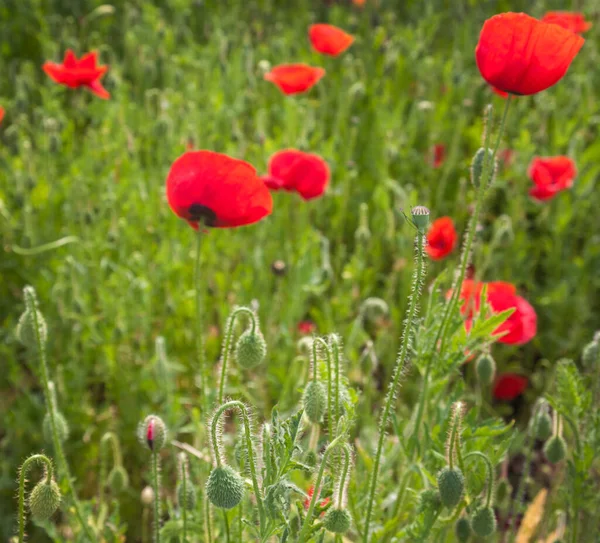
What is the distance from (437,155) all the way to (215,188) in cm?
227

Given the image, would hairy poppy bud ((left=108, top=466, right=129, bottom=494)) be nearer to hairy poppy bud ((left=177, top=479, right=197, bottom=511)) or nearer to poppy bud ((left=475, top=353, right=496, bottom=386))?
hairy poppy bud ((left=177, top=479, right=197, bottom=511))

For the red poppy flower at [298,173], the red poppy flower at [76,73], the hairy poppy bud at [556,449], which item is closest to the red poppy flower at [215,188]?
the hairy poppy bud at [556,449]

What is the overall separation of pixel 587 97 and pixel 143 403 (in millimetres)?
2910

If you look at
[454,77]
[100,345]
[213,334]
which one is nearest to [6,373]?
[100,345]

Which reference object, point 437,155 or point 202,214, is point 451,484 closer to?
point 202,214

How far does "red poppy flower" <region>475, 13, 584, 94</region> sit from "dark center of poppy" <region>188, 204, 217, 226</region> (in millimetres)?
595

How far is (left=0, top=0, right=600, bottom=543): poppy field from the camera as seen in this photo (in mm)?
1373

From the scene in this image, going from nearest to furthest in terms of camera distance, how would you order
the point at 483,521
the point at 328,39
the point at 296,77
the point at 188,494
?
the point at 483,521 < the point at 188,494 < the point at 296,77 < the point at 328,39

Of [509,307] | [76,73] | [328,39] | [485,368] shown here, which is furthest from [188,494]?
[328,39]

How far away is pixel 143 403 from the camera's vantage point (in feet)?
7.95

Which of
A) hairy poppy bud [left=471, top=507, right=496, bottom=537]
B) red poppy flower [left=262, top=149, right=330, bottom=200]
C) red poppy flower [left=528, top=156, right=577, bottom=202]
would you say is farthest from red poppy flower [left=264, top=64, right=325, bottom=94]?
hairy poppy bud [left=471, top=507, right=496, bottom=537]

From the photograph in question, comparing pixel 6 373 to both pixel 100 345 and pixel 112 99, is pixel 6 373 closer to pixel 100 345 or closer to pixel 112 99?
pixel 100 345

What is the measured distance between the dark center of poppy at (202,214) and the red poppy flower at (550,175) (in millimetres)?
1773

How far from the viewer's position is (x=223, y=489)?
42.8 inches
